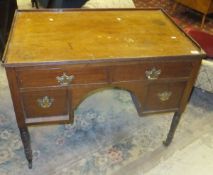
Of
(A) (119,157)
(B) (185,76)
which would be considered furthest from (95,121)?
(B) (185,76)

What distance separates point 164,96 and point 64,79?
557 mm

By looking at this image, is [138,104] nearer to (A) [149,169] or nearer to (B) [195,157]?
(A) [149,169]

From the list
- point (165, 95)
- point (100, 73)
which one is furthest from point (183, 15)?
point (100, 73)

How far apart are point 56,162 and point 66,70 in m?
0.67

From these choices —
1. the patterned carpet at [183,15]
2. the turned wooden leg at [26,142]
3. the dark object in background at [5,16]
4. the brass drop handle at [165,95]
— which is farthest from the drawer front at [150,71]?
the patterned carpet at [183,15]

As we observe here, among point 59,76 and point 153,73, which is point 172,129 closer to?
point 153,73

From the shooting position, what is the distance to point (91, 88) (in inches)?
49.8

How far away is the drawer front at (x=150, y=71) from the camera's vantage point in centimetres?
125

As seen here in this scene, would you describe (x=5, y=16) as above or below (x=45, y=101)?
below

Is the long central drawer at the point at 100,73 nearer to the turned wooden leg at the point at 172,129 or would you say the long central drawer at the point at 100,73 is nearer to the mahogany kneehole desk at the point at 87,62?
the mahogany kneehole desk at the point at 87,62

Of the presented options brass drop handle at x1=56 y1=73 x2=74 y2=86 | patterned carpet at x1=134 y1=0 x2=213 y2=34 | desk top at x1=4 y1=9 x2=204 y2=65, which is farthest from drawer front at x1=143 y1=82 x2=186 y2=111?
patterned carpet at x1=134 y1=0 x2=213 y2=34

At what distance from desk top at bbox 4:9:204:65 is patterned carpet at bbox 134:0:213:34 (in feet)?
6.27

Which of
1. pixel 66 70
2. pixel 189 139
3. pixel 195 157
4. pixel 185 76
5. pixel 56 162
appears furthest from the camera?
pixel 189 139

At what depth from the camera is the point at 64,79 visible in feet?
3.91
